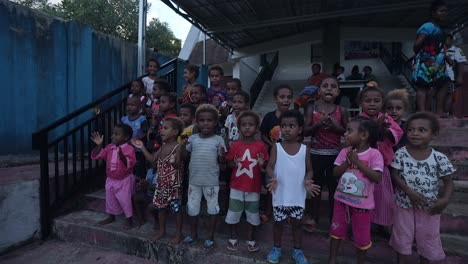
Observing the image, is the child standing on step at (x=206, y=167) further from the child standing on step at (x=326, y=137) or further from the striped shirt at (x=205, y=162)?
the child standing on step at (x=326, y=137)

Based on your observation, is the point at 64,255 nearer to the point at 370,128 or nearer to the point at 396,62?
the point at 370,128

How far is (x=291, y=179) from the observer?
7.86 ft

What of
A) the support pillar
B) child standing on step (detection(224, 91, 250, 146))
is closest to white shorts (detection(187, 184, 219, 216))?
child standing on step (detection(224, 91, 250, 146))

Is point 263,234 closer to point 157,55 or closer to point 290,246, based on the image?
point 290,246

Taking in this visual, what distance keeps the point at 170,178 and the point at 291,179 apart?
1214 millimetres

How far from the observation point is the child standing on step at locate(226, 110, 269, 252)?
2.61m

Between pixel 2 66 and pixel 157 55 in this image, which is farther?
pixel 157 55

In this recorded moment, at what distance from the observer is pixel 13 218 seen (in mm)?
3105

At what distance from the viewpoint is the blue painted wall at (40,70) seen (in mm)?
4055

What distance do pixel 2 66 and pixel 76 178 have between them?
1959 mm

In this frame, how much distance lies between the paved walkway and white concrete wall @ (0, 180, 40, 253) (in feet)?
0.46

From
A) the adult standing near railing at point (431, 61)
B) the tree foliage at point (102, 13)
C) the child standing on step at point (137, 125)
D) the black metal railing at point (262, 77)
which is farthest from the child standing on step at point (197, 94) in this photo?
the tree foliage at point (102, 13)

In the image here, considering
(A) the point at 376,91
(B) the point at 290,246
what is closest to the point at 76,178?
(B) the point at 290,246

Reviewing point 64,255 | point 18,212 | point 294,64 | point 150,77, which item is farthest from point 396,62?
point 18,212
